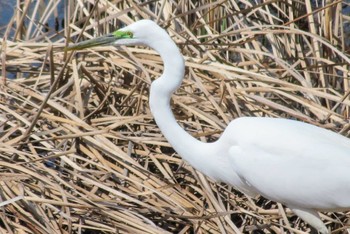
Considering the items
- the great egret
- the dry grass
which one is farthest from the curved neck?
the dry grass

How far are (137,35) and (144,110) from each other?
0.91 metres

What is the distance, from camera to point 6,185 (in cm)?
335

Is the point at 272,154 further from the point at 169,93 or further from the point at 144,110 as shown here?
the point at 144,110

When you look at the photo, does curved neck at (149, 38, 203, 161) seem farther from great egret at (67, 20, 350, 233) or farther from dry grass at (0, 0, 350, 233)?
dry grass at (0, 0, 350, 233)

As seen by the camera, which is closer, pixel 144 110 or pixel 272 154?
pixel 272 154

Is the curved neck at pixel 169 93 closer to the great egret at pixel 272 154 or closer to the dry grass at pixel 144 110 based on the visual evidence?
the great egret at pixel 272 154

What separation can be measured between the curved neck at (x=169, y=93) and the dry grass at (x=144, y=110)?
0.28 m

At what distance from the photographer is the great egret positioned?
305cm

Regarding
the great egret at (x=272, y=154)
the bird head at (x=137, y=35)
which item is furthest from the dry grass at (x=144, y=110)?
the bird head at (x=137, y=35)

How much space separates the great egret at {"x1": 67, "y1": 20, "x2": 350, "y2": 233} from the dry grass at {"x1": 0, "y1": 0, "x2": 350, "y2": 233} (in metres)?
0.18

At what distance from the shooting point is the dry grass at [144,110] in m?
3.33

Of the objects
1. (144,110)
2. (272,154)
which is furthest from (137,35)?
(144,110)

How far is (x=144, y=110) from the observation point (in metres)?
3.85

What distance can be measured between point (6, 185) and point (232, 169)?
2.81ft
